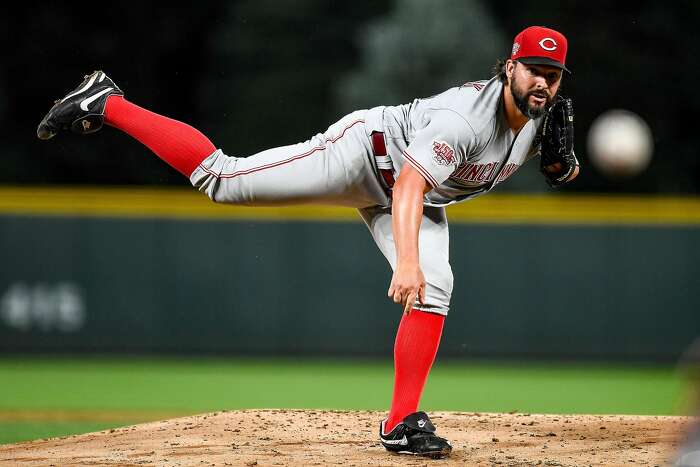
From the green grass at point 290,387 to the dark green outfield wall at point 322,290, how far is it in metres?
0.19

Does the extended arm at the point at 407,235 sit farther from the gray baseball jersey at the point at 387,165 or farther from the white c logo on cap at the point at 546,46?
the white c logo on cap at the point at 546,46

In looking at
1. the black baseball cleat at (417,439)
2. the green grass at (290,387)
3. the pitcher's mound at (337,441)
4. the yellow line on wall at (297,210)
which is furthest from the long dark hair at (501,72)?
the yellow line on wall at (297,210)

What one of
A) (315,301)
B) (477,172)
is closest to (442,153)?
(477,172)

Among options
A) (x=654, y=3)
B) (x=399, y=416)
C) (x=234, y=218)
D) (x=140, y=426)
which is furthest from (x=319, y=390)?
(x=654, y=3)

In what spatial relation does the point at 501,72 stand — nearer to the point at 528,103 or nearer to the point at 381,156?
the point at 528,103

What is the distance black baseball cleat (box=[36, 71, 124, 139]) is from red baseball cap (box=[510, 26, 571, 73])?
5.31ft

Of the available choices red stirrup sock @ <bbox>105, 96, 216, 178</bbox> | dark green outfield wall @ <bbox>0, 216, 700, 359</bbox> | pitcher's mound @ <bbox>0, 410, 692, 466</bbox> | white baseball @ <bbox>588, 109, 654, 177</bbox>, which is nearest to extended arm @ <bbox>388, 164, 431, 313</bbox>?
pitcher's mound @ <bbox>0, 410, 692, 466</bbox>

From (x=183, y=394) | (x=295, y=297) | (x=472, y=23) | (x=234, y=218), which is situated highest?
(x=472, y=23)

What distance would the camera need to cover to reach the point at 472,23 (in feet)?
73.1

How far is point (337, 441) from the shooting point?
14.0ft

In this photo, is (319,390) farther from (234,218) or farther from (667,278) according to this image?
(667,278)

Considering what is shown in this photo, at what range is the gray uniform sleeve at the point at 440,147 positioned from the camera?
144 inches

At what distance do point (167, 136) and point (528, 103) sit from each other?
1.32 meters

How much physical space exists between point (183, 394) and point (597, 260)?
3.62 metres
